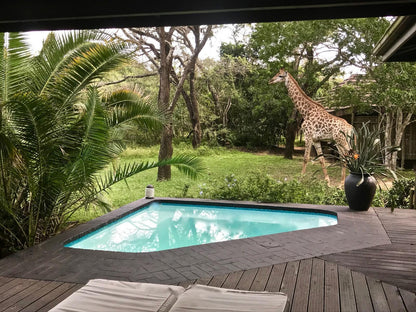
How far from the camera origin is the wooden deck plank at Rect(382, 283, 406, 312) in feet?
9.43

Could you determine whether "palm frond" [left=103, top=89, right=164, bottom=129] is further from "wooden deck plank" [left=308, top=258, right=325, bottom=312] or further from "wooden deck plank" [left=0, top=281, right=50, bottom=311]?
"wooden deck plank" [left=308, top=258, right=325, bottom=312]

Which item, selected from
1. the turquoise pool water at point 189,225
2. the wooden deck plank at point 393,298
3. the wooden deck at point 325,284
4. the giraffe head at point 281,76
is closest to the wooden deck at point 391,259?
the wooden deck at point 325,284

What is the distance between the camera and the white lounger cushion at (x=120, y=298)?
207cm

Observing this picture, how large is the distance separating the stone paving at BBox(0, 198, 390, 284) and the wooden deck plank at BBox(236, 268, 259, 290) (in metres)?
0.13

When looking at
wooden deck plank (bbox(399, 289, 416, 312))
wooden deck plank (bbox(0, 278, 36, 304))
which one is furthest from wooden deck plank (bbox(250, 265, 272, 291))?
wooden deck plank (bbox(0, 278, 36, 304))

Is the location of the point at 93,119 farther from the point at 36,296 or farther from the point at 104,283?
the point at 104,283

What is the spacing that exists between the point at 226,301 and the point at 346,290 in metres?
1.52

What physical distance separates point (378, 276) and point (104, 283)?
2407mm

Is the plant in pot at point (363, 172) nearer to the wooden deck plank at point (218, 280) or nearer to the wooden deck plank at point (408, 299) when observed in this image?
the wooden deck plank at point (408, 299)

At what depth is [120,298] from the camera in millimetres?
2193

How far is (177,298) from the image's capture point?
220 cm

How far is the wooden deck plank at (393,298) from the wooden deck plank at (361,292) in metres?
0.14

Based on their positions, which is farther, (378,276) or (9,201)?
(9,201)

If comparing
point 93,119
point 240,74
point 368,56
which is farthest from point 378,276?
point 240,74
